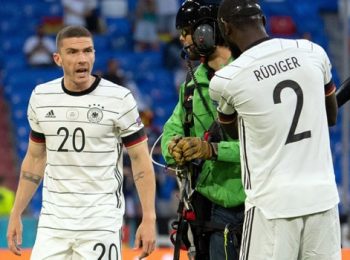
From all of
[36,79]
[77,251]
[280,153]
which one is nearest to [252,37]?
[280,153]

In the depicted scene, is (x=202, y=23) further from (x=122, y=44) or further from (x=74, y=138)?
(x=122, y=44)

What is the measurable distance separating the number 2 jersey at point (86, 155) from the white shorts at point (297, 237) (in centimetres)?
113

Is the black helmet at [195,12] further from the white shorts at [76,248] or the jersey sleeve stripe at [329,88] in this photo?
the white shorts at [76,248]

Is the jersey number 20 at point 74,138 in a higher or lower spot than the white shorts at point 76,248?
higher

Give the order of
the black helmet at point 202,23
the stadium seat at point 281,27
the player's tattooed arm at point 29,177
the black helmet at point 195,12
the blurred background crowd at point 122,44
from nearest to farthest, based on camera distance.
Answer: the black helmet at point 202,23
the black helmet at point 195,12
the player's tattooed arm at point 29,177
the blurred background crowd at point 122,44
the stadium seat at point 281,27

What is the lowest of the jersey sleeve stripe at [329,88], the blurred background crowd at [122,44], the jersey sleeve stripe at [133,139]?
the jersey sleeve stripe at [133,139]

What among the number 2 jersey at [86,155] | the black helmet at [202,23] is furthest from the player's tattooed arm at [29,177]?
the black helmet at [202,23]

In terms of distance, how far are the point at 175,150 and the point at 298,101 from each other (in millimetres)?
938

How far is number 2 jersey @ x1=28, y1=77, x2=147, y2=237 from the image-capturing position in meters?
5.39

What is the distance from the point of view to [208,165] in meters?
5.52

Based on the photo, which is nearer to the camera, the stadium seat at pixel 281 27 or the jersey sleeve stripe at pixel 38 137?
the jersey sleeve stripe at pixel 38 137

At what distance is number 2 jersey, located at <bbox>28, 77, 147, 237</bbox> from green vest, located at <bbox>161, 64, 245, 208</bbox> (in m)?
0.21

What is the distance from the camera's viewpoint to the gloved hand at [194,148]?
5129mm

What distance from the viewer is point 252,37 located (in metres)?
4.61
